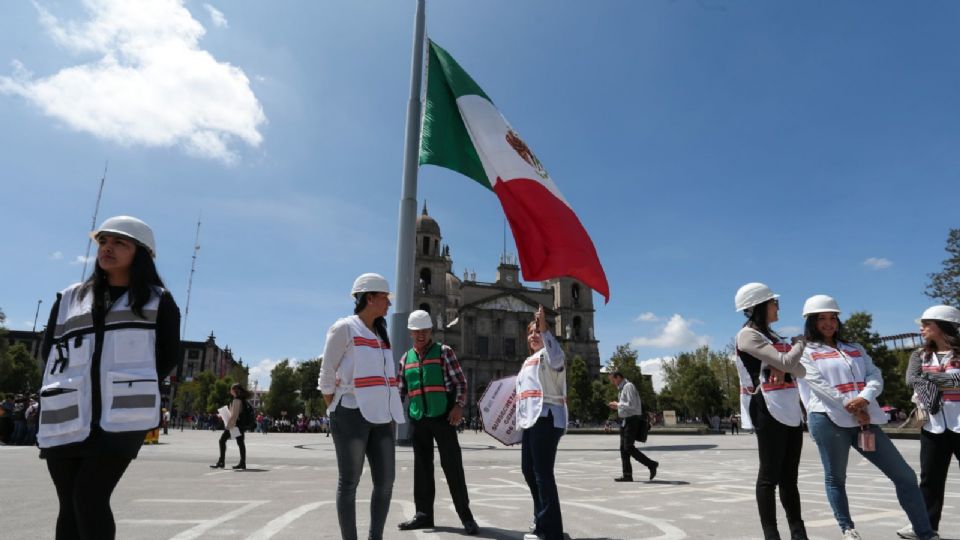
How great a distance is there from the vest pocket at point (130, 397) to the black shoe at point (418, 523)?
123 inches

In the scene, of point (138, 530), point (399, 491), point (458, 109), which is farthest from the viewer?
point (458, 109)

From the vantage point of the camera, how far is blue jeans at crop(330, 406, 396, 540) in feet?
12.9

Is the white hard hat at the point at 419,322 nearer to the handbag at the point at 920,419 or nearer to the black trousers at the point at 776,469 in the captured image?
the black trousers at the point at 776,469

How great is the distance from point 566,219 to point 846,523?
6065 millimetres

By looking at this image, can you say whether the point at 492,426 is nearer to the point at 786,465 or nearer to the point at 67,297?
the point at 786,465

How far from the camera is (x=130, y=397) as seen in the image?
2695 millimetres

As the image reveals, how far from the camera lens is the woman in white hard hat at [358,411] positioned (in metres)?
3.99

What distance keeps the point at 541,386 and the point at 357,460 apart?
1.58 m

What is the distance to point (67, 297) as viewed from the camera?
9.75ft

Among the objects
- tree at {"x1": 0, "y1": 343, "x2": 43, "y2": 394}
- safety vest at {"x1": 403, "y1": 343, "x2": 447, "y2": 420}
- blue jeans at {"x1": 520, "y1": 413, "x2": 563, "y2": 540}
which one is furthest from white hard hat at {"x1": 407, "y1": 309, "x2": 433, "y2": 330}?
tree at {"x1": 0, "y1": 343, "x2": 43, "y2": 394}

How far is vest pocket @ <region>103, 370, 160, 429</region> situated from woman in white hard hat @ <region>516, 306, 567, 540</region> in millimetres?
2695

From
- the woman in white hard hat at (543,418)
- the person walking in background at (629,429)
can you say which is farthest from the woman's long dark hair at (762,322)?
the person walking in background at (629,429)

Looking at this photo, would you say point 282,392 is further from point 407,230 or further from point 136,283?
point 136,283

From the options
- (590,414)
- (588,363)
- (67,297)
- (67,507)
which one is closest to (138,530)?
(67,507)
